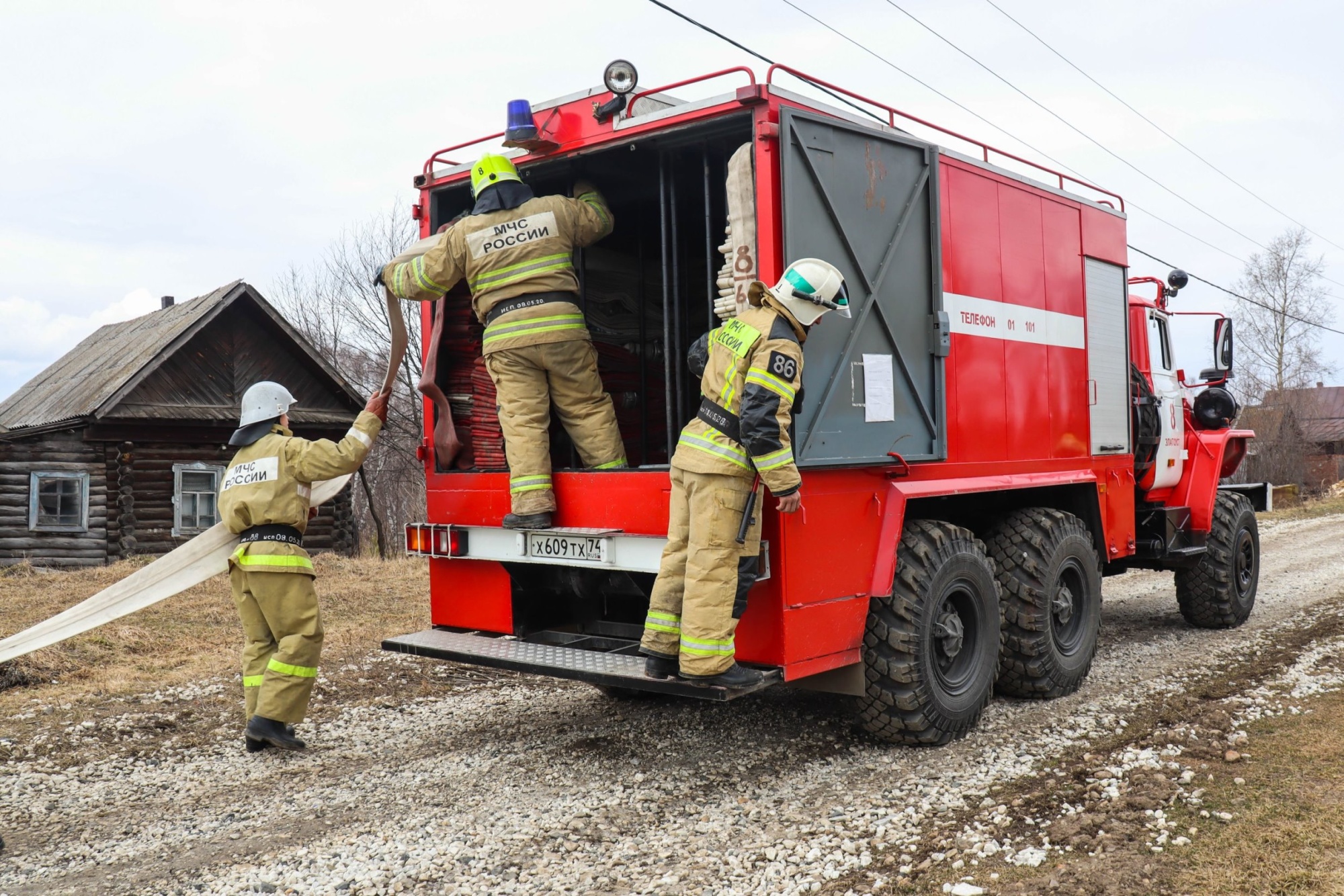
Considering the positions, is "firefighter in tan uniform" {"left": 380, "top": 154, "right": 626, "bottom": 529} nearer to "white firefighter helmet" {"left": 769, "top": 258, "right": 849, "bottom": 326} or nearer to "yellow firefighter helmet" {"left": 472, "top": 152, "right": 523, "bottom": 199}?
"yellow firefighter helmet" {"left": 472, "top": 152, "right": 523, "bottom": 199}

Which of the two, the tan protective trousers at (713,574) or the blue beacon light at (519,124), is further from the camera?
the blue beacon light at (519,124)

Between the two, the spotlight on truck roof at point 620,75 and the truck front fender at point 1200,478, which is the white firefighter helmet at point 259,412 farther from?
the truck front fender at point 1200,478

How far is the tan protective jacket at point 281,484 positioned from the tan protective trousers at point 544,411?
0.80m

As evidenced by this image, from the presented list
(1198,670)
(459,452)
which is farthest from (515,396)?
(1198,670)

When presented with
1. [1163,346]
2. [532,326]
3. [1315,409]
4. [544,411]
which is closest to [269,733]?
[544,411]

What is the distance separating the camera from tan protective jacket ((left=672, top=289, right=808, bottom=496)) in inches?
164

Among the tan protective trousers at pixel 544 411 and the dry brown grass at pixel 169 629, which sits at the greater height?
the tan protective trousers at pixel 544 411

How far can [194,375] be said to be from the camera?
18859 mm

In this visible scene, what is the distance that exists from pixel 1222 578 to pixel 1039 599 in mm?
3387

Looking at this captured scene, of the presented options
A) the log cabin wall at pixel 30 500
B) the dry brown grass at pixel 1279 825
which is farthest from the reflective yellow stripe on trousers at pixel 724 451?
the log cabin wall at pixel 30 500

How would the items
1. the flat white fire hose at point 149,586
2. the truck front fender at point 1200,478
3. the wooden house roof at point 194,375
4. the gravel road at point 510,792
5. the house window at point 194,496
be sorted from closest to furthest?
the gravel road at point 510,792
the flat white fire hose at point 149,586
the truck front fender at point 1200,478
the wooden house roof at point 194,375
the house window at point 194,496

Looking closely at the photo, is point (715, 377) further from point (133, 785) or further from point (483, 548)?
point (133, 785)

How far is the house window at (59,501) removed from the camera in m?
17.6

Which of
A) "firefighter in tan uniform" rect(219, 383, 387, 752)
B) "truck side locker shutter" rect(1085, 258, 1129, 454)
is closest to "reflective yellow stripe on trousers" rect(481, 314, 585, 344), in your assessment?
"firefighter in tan uniform" rect(219, 383, 387, 752)
